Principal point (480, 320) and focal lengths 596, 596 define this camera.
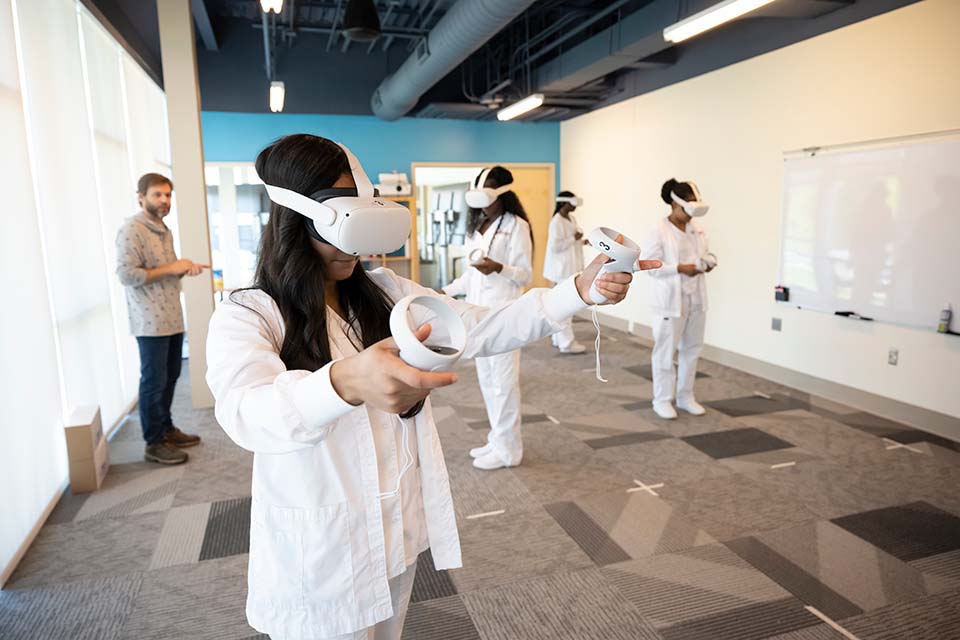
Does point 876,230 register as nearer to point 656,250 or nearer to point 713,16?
point 656,250

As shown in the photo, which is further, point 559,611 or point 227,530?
point 227,530

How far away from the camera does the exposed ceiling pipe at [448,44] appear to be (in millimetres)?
4141

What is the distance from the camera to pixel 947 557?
249 cm

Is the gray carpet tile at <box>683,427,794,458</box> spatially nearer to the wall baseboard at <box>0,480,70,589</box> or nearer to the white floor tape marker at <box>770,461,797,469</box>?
the white floor tape marker at <box>770,461,797,469</box>

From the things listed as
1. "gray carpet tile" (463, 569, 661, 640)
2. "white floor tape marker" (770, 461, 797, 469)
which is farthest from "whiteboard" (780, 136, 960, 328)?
→ "gray carpet tile" (463, 569, 661, 640)

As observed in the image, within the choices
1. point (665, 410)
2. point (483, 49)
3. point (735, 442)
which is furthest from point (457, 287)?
point (483, 49)

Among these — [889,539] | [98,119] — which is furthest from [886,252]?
[98,119]

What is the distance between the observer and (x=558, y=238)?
20.7 feet

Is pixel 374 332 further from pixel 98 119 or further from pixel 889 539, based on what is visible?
pixel 98 119

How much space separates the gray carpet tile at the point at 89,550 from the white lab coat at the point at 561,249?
14.8ft

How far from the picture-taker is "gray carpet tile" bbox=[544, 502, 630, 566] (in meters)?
2.53

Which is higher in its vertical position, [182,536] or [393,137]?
[393,137]

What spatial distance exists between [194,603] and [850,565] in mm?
2613

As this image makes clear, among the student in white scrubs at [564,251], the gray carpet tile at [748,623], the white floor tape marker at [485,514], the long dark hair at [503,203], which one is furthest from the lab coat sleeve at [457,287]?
the student in white scrubs at [564,251]
